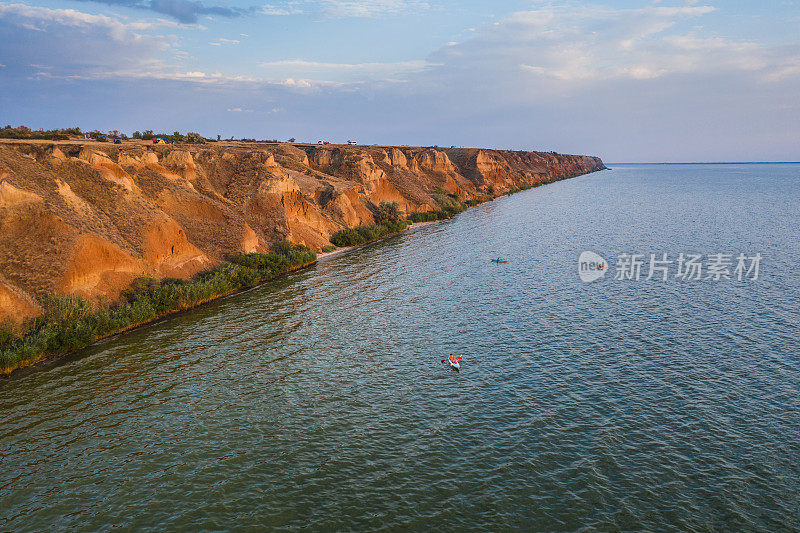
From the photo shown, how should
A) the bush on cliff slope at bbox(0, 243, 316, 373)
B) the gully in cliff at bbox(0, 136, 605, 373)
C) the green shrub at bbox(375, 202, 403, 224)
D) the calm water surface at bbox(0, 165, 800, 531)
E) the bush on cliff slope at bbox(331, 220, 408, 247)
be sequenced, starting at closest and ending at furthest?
the calm water surface at bbox(0, 165, 800, 531)
the bush on cliff slope at bbox(0, 243, 316, 373)
the gully in cliff at bbox(0, 136, 605, 373)
the bush on cliff slope at bbox(331, 220, 408, 247)
the green shrub at bbox(375, 202, 403, 224)

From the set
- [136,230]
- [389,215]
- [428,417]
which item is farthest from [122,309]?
[389,215]

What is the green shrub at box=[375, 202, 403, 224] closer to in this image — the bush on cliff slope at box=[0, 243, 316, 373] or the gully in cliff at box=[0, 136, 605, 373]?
the gully in cliff at box=[0, 136, 605, 373]

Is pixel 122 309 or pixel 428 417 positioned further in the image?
pixel 122 309

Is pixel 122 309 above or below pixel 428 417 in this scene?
above

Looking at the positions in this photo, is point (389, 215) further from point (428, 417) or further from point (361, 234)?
point (428, 417)

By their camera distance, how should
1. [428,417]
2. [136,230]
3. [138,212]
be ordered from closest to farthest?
[428,417]
[136,230]
[138,212]

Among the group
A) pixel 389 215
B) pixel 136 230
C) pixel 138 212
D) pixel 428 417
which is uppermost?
pixel 138 212

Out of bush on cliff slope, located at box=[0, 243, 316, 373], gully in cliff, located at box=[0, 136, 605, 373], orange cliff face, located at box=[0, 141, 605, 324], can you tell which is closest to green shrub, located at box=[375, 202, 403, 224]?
gully in cliff, located at box=[0, 136, 605, 373]
